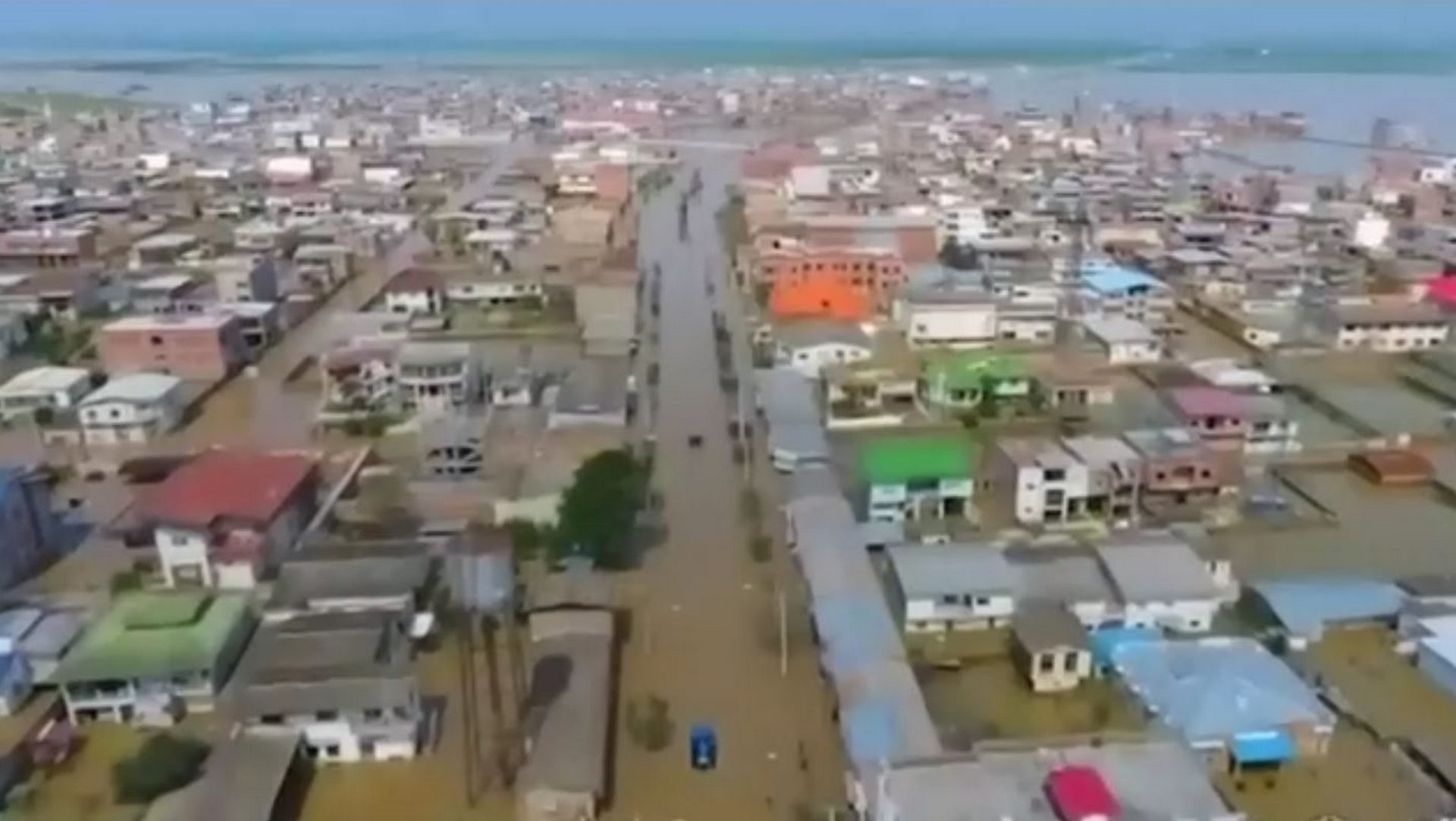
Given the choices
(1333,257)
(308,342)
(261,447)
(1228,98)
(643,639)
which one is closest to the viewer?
(643,639)

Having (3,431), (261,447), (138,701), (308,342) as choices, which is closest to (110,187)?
(308,342)

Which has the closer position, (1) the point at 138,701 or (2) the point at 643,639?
(1) the point at 138,701

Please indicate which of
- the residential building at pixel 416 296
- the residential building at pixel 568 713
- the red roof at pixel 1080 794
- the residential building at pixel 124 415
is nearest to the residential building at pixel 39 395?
the residential building at pixel 124 415

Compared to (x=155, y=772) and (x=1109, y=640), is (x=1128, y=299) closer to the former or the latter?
(x=1109, y=640)

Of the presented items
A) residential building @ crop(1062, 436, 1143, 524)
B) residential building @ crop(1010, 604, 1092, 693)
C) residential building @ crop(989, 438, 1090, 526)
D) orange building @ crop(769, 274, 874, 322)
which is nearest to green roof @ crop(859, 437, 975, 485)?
residential building @ crop(989, 438, 1090, 526)

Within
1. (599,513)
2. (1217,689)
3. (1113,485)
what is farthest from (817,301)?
(1217,689)

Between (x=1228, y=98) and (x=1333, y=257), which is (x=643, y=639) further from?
(x=1228, y=98)
